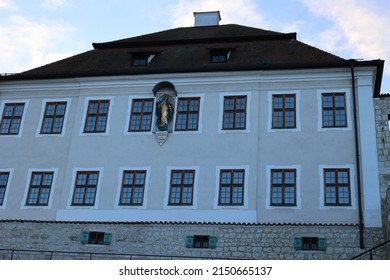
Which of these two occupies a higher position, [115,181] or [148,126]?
[148,126]

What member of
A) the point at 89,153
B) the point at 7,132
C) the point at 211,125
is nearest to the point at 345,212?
the point at 211,125

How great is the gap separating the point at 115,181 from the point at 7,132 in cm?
631

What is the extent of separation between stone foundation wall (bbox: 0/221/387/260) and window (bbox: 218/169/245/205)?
1237 millimetres

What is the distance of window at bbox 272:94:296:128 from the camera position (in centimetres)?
2545

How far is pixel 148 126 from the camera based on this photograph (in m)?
26.6

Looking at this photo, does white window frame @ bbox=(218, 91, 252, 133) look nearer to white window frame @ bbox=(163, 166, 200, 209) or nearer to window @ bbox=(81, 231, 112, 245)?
white window frame @ bbox=(163, 166, 200, 209)

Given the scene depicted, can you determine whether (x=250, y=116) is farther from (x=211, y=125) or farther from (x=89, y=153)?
(x=89, y=153)

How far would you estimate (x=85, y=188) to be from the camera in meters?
25.9

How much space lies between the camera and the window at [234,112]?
84.8 ft

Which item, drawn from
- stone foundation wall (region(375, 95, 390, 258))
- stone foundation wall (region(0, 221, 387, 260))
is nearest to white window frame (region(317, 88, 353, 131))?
stone foundation wall (region(375, 95, 390, 258))

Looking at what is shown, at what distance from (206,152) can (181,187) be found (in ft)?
6.19

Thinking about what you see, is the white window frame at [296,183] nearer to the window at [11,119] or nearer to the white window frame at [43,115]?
the white window frame at [43,115]

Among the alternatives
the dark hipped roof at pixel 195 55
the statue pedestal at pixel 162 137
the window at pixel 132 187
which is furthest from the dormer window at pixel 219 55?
the window at pixel 132 187
